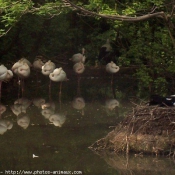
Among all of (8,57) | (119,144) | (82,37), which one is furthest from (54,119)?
(82,37)

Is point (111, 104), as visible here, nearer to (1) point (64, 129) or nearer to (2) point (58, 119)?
(2) point (58, 119)

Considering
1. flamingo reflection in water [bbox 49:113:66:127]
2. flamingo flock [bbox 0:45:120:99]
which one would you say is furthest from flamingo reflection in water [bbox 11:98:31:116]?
flamingo flock [bbox 0:45:120:99]

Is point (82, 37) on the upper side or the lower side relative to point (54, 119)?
lower

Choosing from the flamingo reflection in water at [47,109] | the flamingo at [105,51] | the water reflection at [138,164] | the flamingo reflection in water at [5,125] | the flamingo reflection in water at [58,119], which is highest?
the water reflection at [138,164]

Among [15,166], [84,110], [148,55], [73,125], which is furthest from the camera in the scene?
[148,55]

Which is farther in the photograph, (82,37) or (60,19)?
(82,37)

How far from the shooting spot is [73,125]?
13.9 m

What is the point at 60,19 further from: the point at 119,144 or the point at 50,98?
the point at 119,144

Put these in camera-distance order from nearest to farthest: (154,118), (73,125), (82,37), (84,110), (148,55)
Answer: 1. (154,118)
2. (73,125)
3. (84,110)
4. (148,55)
5. (82,37)

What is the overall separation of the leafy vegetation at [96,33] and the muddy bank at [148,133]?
1813 millimetres

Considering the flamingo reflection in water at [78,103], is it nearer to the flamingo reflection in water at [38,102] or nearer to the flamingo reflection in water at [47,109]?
the flamingo reflection in water at [47,109]

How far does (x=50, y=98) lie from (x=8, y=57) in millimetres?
6535

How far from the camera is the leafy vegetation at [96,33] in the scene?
47.9ft

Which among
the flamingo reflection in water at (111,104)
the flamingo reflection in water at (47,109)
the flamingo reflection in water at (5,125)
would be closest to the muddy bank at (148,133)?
the flamingo reflection in water at (5,125)
